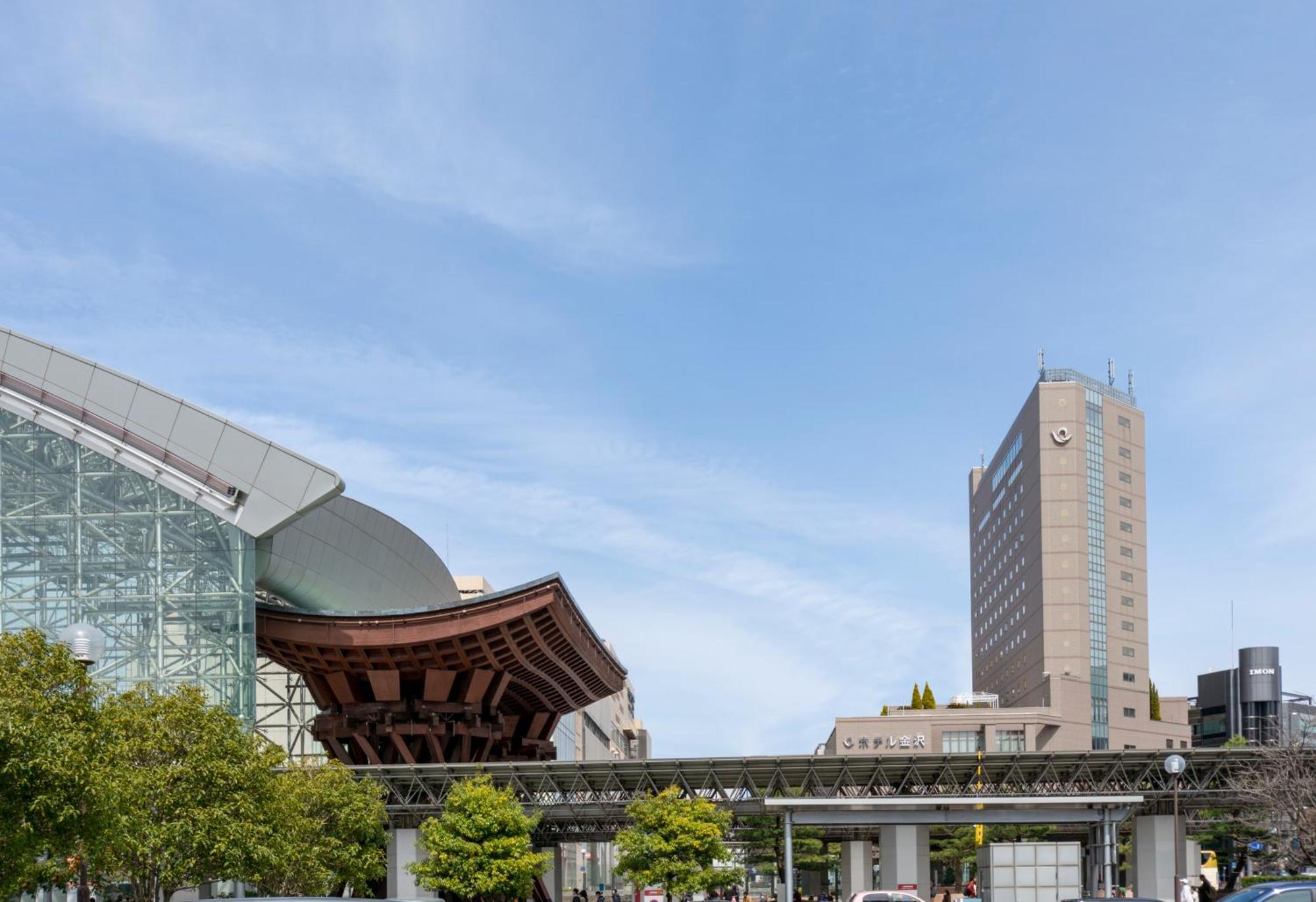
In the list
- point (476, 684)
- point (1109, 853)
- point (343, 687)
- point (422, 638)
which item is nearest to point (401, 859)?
point (343, 687)

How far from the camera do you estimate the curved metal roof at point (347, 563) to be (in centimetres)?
6488

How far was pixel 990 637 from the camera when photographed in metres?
175

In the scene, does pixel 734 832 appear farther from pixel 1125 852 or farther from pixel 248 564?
pixel 248 564

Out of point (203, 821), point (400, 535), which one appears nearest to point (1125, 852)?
point (400, 535)

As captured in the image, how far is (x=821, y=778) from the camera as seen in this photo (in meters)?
69.8

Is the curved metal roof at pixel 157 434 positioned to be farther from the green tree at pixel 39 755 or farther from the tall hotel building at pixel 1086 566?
the tall hotel building at pixel 1086 566

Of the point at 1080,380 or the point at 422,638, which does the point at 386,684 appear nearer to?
the point at 422,638

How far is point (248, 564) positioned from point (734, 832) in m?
45.0

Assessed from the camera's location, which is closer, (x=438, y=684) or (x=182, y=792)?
(x=182, y=792)

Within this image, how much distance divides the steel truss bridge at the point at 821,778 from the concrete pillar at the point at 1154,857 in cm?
94

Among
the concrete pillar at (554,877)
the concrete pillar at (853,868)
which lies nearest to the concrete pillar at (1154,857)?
the concrete pillar at (853,868)

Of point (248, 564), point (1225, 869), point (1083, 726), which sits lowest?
point (1225, 869)

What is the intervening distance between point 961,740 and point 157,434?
331ft

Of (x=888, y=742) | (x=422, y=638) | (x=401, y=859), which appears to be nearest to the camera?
(x=422, y=638)
